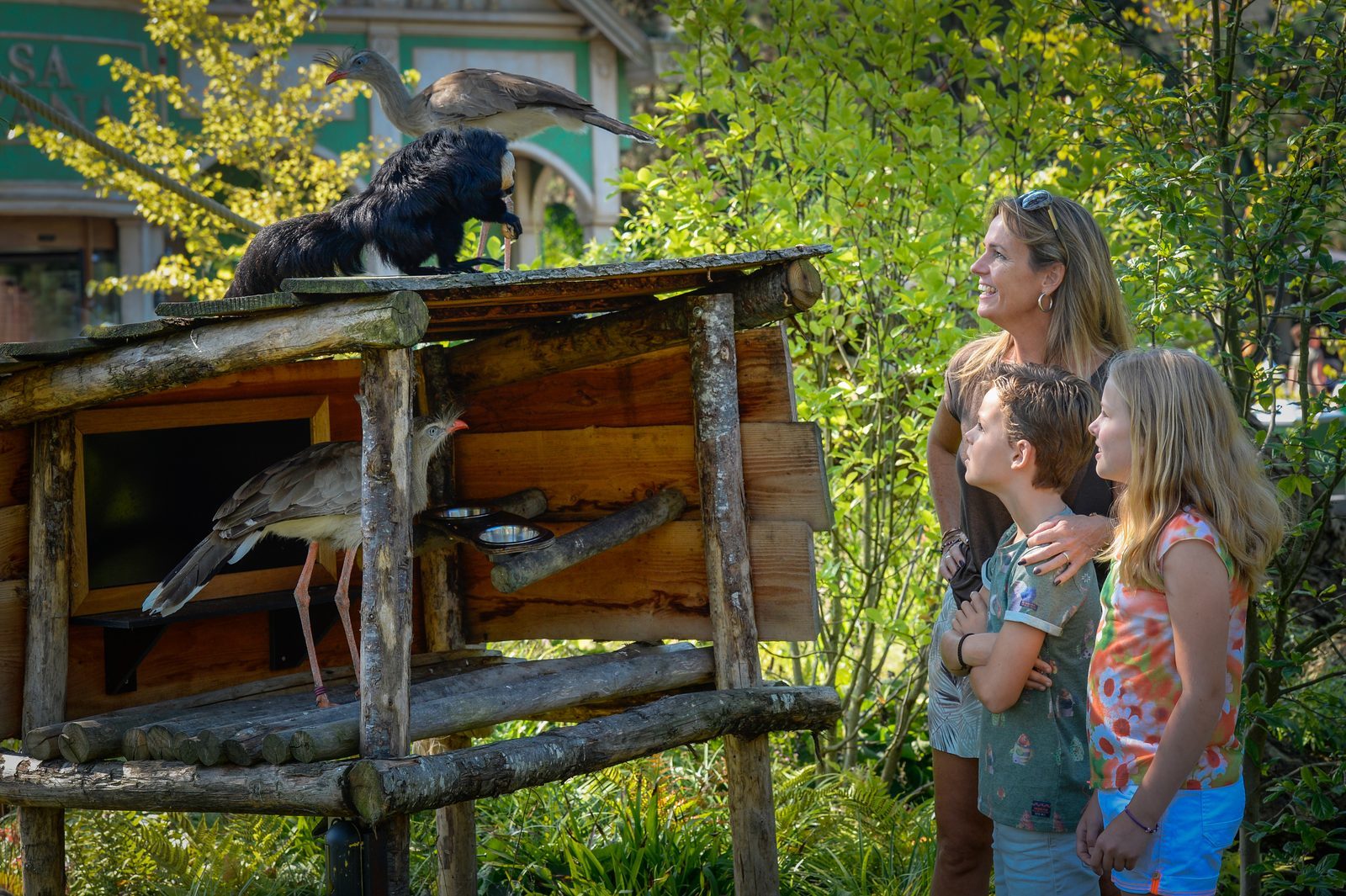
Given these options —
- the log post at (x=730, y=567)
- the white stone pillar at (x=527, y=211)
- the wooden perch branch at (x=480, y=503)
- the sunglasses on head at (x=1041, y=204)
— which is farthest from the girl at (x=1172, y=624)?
the white stone pillar at (x=527, y=211)

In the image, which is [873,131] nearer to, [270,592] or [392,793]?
[270,592]

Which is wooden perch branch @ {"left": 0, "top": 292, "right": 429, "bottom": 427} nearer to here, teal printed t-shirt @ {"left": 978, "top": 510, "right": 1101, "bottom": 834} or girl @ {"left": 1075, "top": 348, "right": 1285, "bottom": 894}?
teal printed t-shirt @ {"left": 978, "top": 510, "right": 1101, "bottom": 834}

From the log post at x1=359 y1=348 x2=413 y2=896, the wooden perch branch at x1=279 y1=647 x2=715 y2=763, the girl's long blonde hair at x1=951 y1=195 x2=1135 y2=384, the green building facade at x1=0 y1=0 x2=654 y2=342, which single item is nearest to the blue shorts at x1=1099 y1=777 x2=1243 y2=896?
the girl's long blonde hair at x1=951 y1=195 x2=1135 y2=384

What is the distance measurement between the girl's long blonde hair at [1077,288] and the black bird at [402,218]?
5.14 feet

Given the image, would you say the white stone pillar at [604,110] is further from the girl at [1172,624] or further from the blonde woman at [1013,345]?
the girl at [1172,624]

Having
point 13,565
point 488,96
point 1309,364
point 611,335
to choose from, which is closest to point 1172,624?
point 611,335

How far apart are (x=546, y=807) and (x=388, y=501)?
256 cm

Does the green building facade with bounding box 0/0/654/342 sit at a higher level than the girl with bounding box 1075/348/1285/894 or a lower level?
higher

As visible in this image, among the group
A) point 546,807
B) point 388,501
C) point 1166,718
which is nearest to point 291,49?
point 546,807

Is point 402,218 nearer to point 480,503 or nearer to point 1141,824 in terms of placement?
point 480,503

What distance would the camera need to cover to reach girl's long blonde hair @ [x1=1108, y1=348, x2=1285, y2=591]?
2.68 m

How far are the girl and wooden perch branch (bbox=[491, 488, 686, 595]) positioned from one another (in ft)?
4.88

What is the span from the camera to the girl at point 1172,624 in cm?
257

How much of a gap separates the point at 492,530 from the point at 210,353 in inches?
39.6
